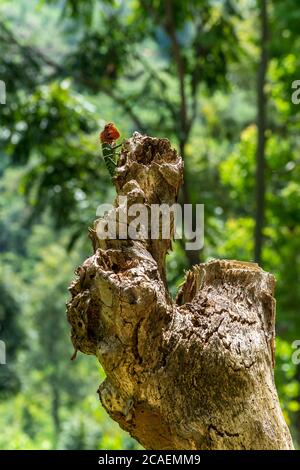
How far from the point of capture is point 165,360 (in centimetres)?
257

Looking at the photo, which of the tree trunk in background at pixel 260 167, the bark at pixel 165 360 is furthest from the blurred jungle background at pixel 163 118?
the bark at pixel 165 360

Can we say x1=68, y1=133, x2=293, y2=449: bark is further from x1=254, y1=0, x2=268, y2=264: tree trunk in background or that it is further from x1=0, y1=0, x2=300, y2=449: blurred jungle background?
x1=254, y1=0, x2=268, y2=264: tree trunk in background

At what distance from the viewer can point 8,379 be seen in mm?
18391

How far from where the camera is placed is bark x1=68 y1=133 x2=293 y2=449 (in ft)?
8.25

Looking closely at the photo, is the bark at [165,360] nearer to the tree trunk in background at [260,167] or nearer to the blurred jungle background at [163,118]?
the blurred jungle background at [163,118]

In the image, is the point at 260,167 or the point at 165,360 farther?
the point at 260,167

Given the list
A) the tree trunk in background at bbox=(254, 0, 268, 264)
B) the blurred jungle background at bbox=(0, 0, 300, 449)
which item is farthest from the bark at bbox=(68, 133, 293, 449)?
the tree trunk in background at bbox=(254, 0, 268, 264)

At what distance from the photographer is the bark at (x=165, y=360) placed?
2.52 metres

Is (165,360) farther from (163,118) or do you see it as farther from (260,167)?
(260,167)

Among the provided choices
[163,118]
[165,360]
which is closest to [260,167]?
[163,118]

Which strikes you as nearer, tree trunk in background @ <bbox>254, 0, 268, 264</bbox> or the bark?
the bark

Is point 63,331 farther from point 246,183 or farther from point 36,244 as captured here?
point 246,183

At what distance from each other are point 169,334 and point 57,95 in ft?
20.9
